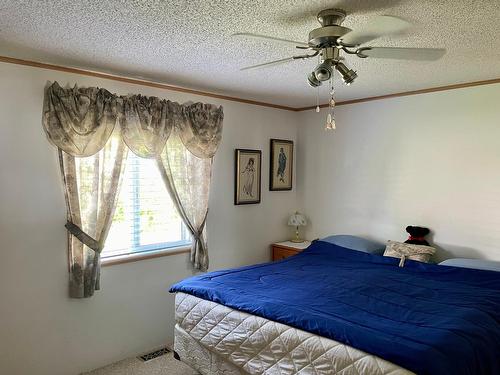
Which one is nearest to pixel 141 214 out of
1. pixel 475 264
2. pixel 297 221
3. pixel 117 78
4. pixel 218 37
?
pixel 117 78

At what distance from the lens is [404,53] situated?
1927 millimetres

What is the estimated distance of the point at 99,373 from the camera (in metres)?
3.01

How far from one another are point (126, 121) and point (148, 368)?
1.99m

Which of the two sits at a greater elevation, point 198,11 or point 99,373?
point 198,11

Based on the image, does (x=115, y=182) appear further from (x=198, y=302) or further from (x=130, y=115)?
(x=198, y=302)

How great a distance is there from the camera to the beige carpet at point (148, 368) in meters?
3.00

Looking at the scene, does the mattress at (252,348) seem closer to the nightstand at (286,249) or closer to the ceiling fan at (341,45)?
the ceiling fan at (341,45)

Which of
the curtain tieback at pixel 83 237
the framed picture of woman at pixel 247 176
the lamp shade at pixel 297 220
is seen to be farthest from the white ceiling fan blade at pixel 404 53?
the lamp shade at pixel 297 220

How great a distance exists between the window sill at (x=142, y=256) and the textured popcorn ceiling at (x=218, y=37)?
150cm

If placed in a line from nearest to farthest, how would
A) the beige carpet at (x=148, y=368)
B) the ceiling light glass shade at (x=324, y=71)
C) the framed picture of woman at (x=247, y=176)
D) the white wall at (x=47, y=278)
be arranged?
the ceiling light glass shade at (x=324, y=71)
the white wall at (x=47, y=278)
the beige carpet at (x=148, y=368)
the framed picture of woman at (x=247, y=176)

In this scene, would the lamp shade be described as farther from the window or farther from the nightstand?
the window

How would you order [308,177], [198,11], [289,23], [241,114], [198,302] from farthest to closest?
[308,177] < [241,114] < [198,302] < [289,23] < [198,11]

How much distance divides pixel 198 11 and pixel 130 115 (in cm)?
150

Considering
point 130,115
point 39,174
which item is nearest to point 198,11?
point 130,115
